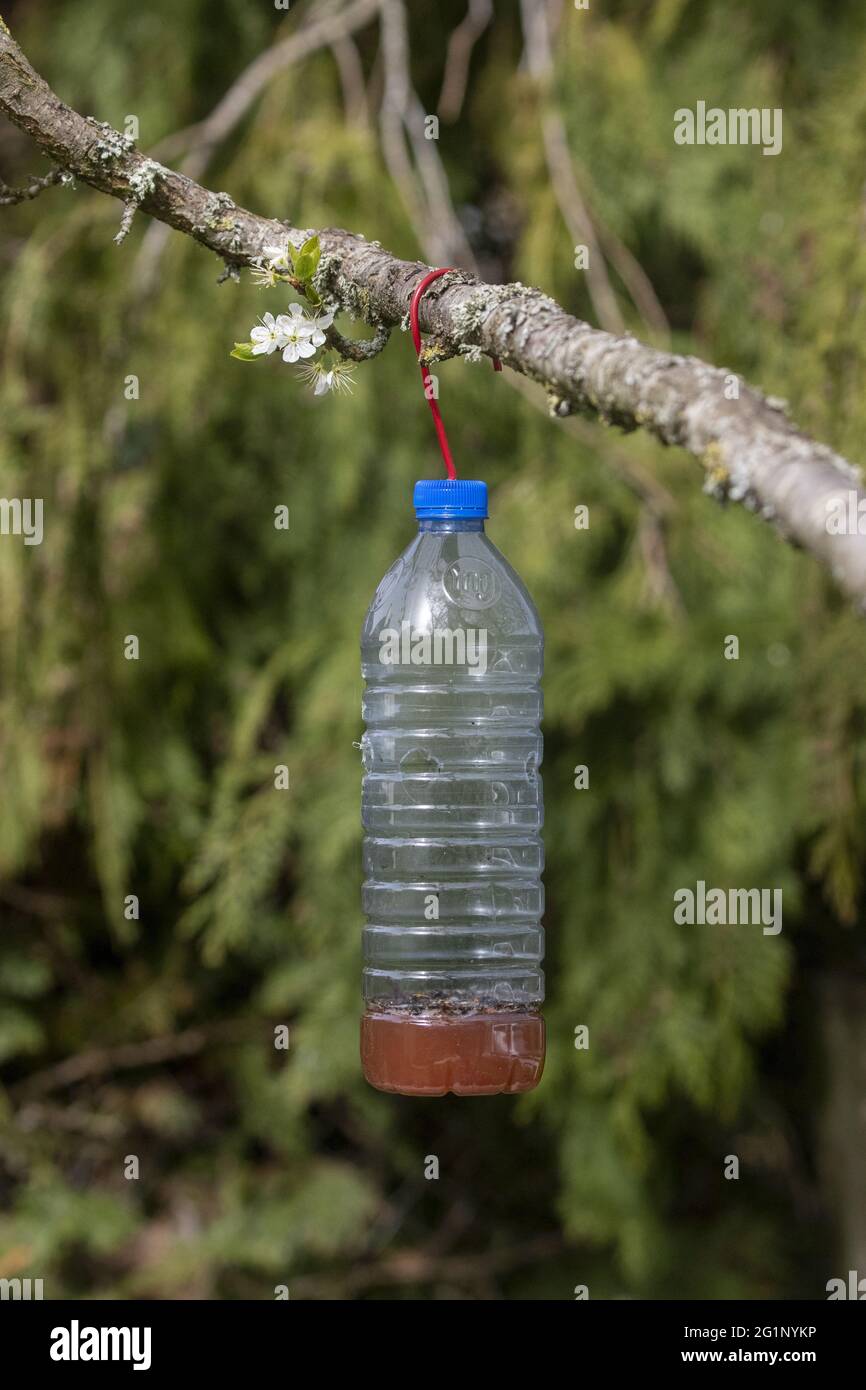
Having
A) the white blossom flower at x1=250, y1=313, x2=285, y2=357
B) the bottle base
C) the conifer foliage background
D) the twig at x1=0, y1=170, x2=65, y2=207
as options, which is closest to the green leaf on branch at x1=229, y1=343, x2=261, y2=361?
the white blossom flower at x1=250, y1=313, x2=285, y2=357

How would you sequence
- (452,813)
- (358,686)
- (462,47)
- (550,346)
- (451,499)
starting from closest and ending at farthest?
(550,346) < (451,499) < (452,813) < (358,686) < (462,47)

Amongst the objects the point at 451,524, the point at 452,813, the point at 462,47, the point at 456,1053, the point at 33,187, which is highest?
the point at 462,47

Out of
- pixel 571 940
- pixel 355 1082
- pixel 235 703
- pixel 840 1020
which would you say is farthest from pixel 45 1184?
pixel 840 1020

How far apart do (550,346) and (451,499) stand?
1.06 feet

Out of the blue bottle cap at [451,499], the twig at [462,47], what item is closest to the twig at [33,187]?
the blue bottle cap at [451,499]

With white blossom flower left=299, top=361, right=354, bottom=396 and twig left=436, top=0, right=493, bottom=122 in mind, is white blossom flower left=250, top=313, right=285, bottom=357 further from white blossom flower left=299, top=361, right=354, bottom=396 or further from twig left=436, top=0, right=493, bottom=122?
twig left=436, top=0, right=493, bottom=122

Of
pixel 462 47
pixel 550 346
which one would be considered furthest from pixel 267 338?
pixel 462 47

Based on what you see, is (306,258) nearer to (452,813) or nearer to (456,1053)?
(456,1053)

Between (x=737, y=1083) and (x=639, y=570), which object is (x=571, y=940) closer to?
(x=737, y=1083)

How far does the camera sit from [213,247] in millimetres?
1203

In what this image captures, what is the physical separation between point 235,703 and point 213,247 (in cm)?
239

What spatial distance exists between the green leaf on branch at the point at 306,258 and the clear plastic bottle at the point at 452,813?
10.6 inches

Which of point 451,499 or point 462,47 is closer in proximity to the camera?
point 451,499

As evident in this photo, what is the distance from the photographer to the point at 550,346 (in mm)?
1031
